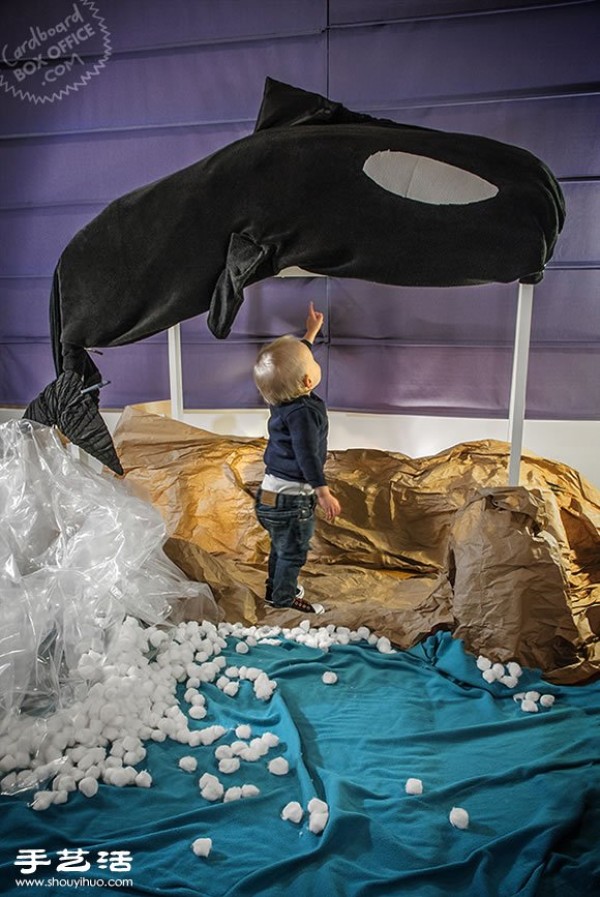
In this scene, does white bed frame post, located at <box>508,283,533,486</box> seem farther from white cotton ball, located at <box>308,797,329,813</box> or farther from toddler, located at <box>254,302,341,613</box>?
white cotton ball, located at <box>308,797,329,813</box>

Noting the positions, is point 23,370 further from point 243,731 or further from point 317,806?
point 317,806

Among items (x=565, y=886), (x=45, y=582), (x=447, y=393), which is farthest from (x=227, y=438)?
(x=565, y=886)

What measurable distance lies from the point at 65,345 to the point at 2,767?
2.67 ft

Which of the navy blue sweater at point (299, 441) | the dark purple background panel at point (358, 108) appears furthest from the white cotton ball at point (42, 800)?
the dark purple background panel at point (358, 108)

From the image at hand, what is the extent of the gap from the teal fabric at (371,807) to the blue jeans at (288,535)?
420 mm

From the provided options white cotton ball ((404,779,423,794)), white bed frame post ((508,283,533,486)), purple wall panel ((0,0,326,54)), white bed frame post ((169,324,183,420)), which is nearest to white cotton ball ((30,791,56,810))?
white cotton ball ((404,779,423,794))

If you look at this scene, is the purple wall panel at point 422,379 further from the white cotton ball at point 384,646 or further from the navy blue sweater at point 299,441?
the white cotton ball at point 384,646

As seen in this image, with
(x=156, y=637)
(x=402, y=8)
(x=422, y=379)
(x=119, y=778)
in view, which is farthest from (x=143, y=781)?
(x=402, y=8)

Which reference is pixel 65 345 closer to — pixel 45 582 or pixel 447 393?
pixel 45 582

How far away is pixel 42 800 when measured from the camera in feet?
3.33

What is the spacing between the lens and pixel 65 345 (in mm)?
1477

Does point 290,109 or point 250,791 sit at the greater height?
point 290,109

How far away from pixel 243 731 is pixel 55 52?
229 centimetres

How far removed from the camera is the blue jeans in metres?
1.76
